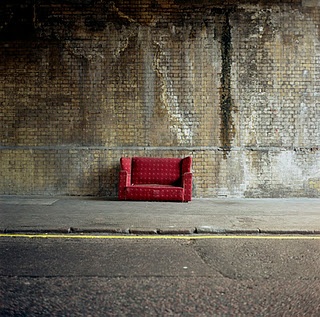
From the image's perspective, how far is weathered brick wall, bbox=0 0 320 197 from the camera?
1057cm

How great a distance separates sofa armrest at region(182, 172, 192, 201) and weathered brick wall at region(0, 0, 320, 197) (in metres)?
0.94

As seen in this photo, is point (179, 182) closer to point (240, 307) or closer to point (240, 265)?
point (240, 265)

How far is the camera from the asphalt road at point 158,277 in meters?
3.23

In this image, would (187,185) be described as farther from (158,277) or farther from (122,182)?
(158,277)

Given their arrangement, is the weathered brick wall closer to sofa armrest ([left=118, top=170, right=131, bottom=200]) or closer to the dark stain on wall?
the dark stain on wall

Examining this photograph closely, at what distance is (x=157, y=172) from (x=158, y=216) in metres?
2.92

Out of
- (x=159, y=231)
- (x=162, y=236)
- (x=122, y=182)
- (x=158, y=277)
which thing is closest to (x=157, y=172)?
(x=122, y=182)

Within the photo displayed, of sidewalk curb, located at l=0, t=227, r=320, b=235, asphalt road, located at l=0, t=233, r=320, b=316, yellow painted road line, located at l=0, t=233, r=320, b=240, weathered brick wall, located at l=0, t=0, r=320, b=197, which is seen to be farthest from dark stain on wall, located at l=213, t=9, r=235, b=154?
asphalt road, located at l=0, t=233, r=320, b=316

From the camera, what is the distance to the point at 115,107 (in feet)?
34.9

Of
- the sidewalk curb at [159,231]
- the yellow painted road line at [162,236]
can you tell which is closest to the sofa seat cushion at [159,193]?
the sidewalk curb at [159,231]

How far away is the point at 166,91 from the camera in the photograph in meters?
10.6

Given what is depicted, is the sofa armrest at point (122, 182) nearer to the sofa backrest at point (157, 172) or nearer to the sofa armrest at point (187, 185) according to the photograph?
the sofa backrest at point (157, 172)

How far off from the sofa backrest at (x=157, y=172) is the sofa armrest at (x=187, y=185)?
523 mm

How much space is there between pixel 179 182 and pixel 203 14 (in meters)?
4.21
